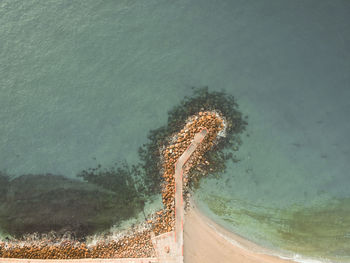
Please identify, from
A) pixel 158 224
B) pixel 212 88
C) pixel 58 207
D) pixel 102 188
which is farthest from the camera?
pixel 212 88

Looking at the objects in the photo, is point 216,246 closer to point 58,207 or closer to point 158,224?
point 158,224

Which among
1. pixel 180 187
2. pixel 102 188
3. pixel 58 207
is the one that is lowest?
pixel 58 207

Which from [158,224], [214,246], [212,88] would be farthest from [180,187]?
[212,88]

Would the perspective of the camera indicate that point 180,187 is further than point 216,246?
Yes

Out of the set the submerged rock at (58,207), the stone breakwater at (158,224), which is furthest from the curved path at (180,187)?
the submerged rock at (58,207)

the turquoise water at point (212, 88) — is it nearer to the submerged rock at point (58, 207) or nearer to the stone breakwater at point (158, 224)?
the submerged rock at point (58, 207)

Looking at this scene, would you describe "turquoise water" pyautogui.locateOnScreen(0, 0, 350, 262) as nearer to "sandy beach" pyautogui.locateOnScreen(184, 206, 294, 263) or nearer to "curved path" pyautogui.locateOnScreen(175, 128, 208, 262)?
"sandy beach" pyautogui.locateOnScreen(184, 206, 294, 263)
